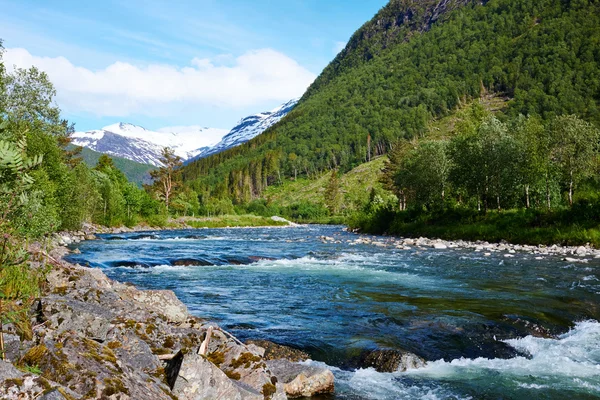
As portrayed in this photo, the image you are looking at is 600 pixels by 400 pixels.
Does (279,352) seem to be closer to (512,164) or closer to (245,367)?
(245,367)

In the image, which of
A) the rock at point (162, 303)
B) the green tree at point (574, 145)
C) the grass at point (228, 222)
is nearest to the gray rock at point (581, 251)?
the green tree at point (574, 145)

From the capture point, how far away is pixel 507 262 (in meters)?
27.4

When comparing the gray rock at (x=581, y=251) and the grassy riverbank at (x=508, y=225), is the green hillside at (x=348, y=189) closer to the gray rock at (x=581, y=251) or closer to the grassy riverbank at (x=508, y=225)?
the grassy riverbank at (x=508, y=225)

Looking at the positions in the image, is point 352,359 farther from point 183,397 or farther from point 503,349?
point 183,397

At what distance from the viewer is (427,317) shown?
43.5 ft

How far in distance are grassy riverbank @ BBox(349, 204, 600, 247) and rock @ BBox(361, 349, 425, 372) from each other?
99.8 feet

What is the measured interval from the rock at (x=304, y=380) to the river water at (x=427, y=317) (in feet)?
1.12

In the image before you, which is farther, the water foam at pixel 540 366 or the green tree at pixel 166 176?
the green tree at pixel 166 176

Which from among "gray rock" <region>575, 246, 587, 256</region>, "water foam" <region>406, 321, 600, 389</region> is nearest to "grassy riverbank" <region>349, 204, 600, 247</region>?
"gray rock" <region>575, 246, 587, 256</region>

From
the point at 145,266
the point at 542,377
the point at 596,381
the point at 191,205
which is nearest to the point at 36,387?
the point at 542,377

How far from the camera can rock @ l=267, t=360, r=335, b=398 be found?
25.4ft

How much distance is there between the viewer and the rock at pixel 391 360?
939cm

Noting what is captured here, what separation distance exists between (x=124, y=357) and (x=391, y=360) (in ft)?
19.6

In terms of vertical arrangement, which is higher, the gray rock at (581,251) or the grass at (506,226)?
the grass at (506,226)
